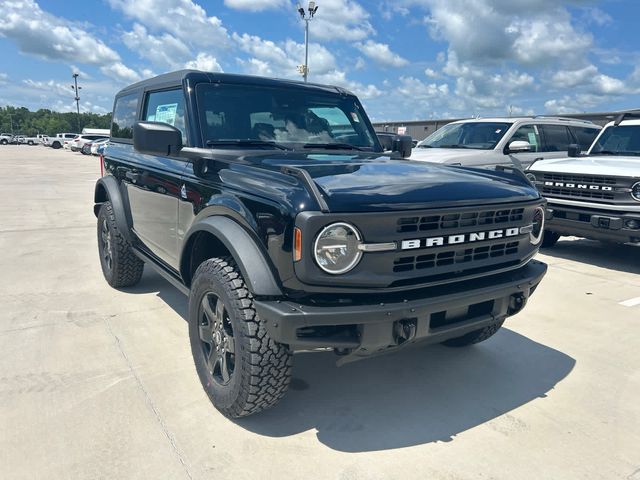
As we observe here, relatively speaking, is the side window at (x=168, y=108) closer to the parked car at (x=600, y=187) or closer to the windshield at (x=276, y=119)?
the windshield at (x=276, y=119)

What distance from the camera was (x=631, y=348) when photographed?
149 inches

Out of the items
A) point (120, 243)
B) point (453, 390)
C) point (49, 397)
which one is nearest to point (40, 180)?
point (120, 243)

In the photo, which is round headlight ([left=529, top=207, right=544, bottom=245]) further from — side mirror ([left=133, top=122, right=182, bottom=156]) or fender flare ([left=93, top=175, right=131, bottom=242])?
fender flare ([left=93, top=175, right=131, bottom=242])

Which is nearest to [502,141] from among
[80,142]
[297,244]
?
[297,244]

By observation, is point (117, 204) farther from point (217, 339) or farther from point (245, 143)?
point (217, 339)

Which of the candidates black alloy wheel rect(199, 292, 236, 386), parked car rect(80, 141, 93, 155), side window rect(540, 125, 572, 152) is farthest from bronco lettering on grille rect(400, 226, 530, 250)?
parked car rect(80, 141, 93, 155)

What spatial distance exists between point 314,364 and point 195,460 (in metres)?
1.21

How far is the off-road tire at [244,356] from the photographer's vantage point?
2.37 m

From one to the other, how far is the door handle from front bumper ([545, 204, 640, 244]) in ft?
16.3

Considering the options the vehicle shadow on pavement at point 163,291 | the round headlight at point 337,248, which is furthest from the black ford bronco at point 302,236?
the vehicle shadow on pavement at point 163,291

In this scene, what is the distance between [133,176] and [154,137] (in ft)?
4.37

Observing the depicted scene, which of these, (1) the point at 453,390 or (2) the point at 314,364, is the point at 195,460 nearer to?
(2) the point at 314,364

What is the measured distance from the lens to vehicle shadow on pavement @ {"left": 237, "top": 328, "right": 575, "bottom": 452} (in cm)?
263

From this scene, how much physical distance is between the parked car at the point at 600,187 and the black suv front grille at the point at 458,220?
3.88m
